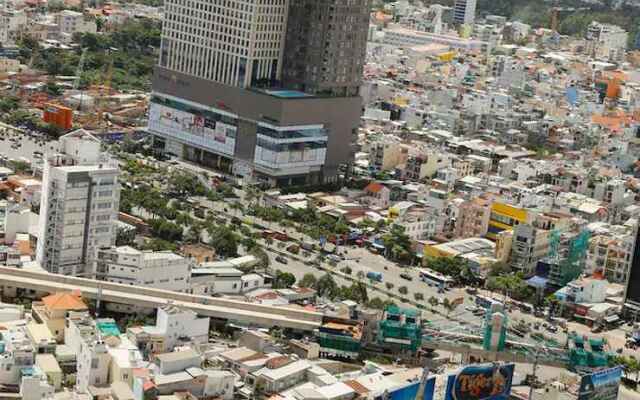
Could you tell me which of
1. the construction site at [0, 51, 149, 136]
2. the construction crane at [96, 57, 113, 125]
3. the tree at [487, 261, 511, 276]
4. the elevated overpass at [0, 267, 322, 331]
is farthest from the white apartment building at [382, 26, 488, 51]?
the elevated overpass at [0, 267, 322, 331]

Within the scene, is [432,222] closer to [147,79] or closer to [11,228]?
[11,228]

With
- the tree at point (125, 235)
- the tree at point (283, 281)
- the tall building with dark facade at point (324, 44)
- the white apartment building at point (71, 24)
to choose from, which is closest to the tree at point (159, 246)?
the tree at point (125, 235)

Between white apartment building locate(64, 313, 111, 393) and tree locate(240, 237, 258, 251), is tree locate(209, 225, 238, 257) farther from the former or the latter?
white apartment building locate(64, 313, 111, 393)

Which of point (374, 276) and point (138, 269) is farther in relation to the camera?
point (374, 276)

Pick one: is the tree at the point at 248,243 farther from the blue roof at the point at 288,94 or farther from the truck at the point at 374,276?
the blue roof at the point at 288,94

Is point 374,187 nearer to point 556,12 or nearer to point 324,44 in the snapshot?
point 324,44

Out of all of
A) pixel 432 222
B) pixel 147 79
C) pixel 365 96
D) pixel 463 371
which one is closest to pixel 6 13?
pixel 147 79

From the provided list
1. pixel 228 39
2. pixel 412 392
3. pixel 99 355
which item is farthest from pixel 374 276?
pixel 228 39
